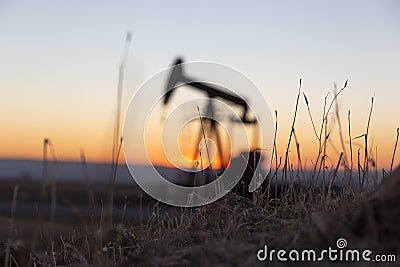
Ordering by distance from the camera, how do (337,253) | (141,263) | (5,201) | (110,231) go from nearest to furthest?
(337,253) → (141,263) → (110,231) → (5,201)

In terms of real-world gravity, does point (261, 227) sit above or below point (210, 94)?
below

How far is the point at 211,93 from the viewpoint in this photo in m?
12.8

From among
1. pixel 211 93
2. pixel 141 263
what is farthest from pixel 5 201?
pixel 141 263

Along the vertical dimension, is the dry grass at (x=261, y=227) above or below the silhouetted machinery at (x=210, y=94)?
below

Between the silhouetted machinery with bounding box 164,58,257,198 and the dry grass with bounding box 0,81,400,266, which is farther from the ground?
the silhouetted machinery with bounding box 164,58,257,198

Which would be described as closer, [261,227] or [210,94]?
[261,227]

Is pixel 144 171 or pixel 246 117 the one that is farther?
pixel 246 117

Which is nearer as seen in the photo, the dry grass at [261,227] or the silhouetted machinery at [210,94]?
the dry grass at [261,227]

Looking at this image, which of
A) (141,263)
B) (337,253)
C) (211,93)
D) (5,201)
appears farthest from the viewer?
(5,201)

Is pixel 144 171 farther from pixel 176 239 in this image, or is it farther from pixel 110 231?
pixel 176 239

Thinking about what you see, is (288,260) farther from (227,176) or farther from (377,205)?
(227,176)

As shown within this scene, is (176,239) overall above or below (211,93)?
below

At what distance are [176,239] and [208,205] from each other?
0.63 meters

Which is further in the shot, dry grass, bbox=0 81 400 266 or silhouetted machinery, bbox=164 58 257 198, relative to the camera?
silhouetted machinery, bbox=164 58 257 198
